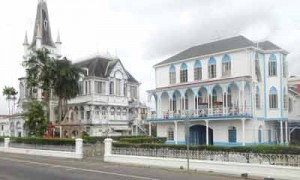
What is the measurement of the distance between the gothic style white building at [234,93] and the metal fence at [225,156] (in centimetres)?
1170

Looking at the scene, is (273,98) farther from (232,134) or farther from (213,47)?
(213,47)

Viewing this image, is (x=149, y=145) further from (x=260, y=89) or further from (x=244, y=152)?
(x=260, y=89)

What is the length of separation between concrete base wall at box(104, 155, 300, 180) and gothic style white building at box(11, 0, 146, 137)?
96.5ft

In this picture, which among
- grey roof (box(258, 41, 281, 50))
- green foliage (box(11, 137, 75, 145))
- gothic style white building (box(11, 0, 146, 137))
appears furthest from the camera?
gothic style white building (box(11, 0, 146, 137))

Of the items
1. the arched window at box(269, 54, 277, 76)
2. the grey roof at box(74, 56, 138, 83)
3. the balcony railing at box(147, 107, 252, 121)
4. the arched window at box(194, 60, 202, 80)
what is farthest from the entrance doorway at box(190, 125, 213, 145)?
the grey roof at box(74, 56, 138, 83)

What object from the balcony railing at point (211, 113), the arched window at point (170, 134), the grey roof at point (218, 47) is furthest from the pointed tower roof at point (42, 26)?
the arched window at point (170, 134)

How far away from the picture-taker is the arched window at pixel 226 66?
38906 mm

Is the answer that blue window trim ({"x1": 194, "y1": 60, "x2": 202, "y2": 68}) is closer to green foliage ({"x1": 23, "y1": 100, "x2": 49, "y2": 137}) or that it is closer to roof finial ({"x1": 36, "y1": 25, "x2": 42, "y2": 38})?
green foliage ({"x1": 23, "y1": 100, "x2": 49, "y2": 137})

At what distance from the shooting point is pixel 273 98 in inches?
1519

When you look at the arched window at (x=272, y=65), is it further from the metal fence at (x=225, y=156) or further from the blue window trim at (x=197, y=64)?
the metal fence at (x=225, y=156)

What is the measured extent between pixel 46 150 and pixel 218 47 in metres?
18.8

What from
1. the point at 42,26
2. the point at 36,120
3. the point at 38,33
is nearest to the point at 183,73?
the point at 36,120

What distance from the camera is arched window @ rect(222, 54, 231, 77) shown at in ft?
128

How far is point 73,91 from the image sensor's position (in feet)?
167
